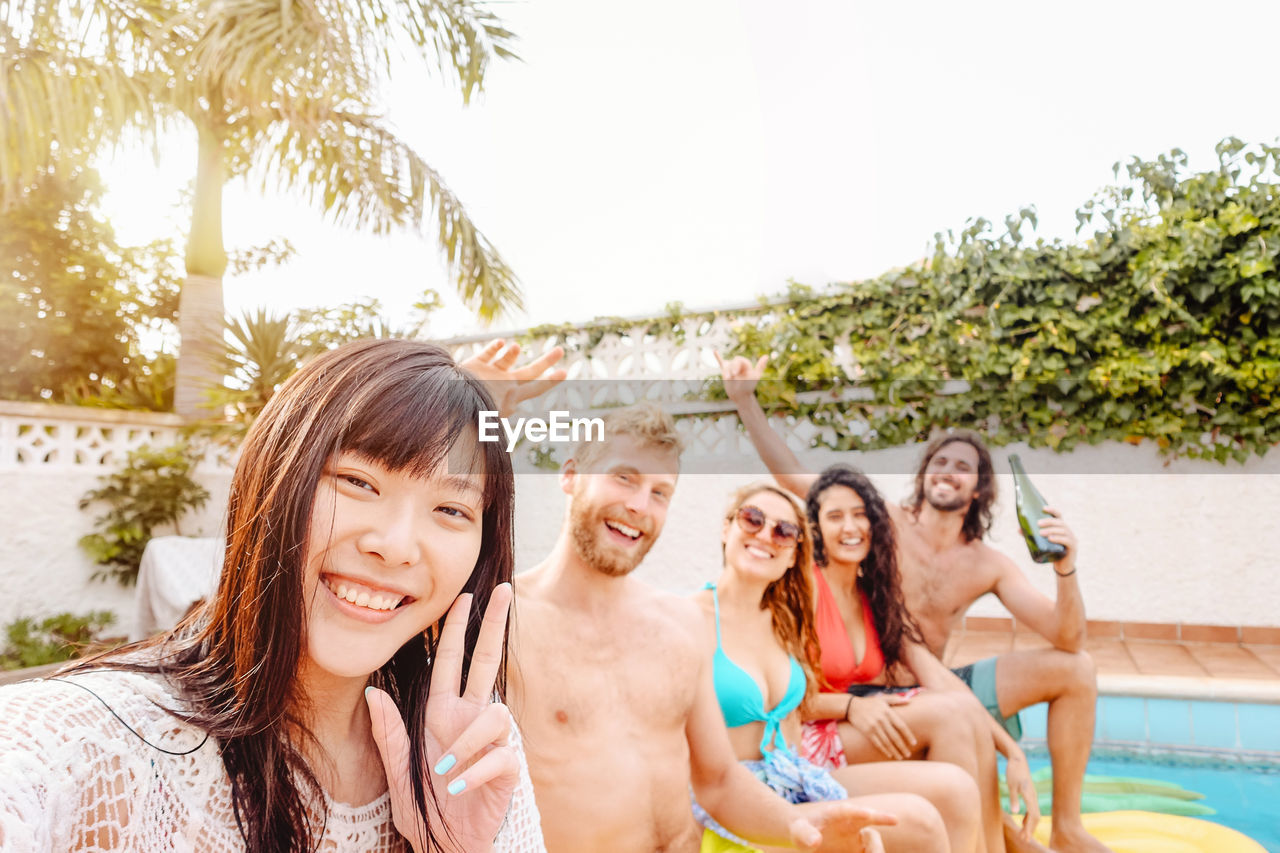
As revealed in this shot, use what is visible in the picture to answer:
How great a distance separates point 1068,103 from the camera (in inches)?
209

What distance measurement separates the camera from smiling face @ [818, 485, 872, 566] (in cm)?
291

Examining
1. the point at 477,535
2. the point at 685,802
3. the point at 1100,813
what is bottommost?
the point at 1100,813

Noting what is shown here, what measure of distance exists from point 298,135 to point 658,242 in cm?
331

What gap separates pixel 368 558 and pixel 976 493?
3.00m

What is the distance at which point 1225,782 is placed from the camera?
3.62 m

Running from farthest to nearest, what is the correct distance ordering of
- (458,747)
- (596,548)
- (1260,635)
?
(1260,635) → (596,548) → (458,747)

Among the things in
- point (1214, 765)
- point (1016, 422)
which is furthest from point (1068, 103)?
point (1214, 765)

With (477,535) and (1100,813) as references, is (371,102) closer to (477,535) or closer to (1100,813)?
(477,535)

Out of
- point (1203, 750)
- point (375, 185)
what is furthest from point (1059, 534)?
point (375, 185)

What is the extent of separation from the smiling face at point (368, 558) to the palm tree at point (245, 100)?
535 centimetres

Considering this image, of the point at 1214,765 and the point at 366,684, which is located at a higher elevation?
the point at 366,684

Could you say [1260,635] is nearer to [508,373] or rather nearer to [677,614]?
[677,614]

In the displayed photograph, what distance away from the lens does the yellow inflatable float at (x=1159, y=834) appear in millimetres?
2906

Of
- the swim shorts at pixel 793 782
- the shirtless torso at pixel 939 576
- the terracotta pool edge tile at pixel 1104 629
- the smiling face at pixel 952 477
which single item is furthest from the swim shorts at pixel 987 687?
the terracotta pool edge tile at pixel 1104 629
